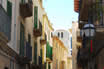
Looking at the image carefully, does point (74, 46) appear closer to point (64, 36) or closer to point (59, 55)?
point (59, 55)

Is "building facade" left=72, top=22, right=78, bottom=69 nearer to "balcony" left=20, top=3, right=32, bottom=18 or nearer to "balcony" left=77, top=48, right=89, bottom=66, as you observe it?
"balcony" left=77, top=48, right=89, bottom=66

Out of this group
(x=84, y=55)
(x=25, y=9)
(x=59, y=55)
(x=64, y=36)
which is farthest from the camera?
(x=64, y=36)

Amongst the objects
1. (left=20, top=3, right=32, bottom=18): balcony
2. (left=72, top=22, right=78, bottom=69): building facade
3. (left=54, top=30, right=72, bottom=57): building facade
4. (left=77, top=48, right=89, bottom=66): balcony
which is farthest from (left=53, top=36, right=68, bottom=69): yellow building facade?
(left=20, top=3, right=32, bottom=18): balcony

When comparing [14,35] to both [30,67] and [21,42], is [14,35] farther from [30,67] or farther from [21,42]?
[30,67]

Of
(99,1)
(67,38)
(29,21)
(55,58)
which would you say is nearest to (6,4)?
(99,1)

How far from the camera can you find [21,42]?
19656 mm

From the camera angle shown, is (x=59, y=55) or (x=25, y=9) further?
(x=59, y=55)

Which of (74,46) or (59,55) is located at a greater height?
(74,46)

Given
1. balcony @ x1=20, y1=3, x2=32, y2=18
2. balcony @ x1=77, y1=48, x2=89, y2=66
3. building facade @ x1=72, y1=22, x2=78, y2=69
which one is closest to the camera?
balcony @ x1=20, y1=3, x2=32, y2=18

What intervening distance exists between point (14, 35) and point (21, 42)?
1.78m

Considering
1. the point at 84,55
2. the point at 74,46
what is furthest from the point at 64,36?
the point at 84,55

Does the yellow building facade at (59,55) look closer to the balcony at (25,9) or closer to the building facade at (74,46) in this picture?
the building facade at (74,46)

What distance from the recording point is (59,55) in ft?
173

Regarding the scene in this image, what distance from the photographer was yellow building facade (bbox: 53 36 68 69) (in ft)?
156
